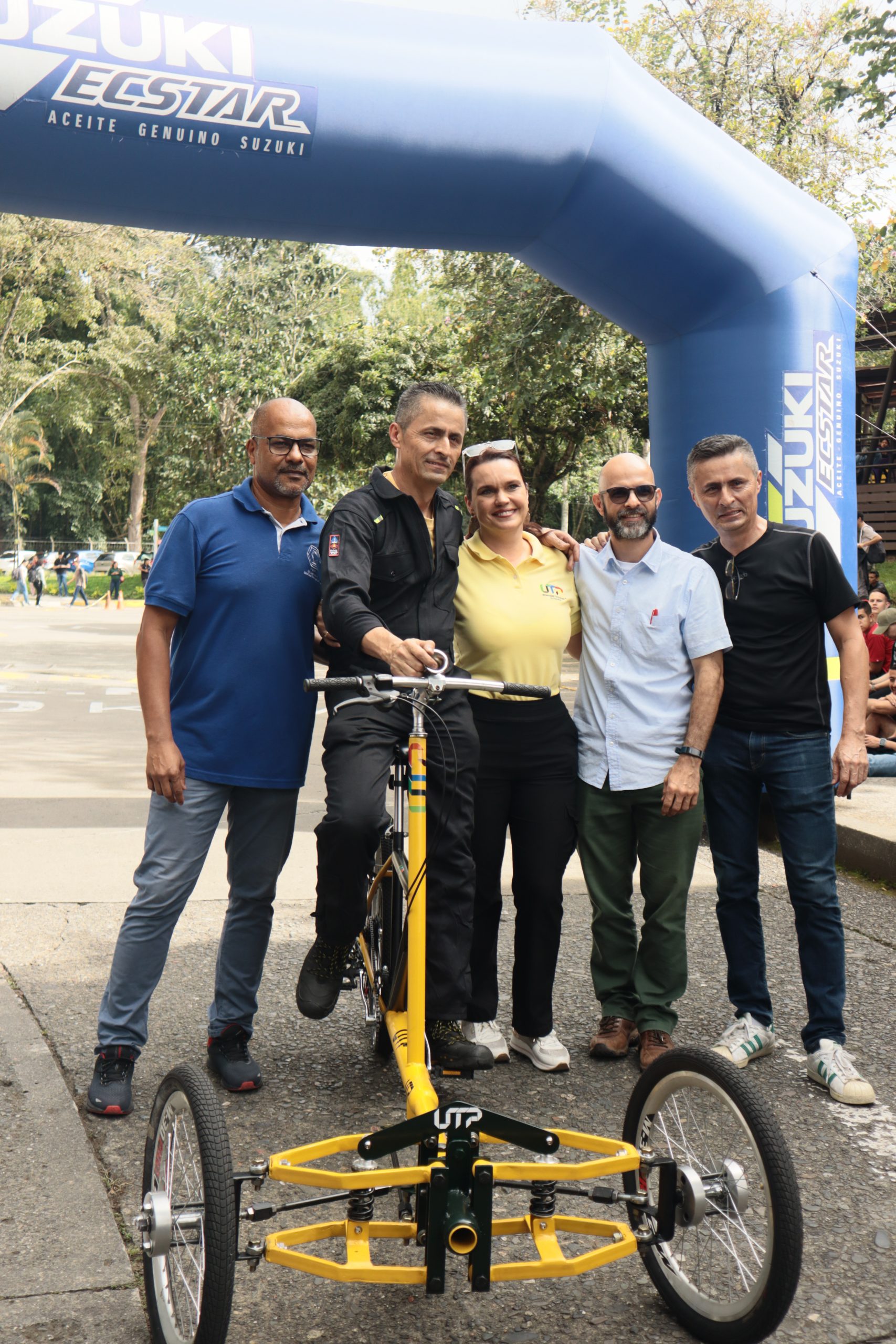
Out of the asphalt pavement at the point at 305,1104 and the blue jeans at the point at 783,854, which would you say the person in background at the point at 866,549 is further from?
the blue jeans at the point at 783,854

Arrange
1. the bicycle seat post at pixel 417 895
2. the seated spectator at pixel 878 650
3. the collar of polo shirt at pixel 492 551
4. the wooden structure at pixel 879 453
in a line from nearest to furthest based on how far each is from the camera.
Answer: the bicycle seat post at pixel 417 895, the collar of polo shirt at pixel 492 551, the seated spectator at pixel 878 650, the wooden structure at pixel 879 453

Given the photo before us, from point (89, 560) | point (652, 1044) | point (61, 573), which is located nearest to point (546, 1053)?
point (652, 1044)

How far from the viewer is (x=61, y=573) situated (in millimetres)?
39781

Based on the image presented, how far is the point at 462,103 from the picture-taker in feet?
18.7

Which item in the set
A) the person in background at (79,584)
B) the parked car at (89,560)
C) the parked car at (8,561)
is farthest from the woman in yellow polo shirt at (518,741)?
the parked car at (89,560)

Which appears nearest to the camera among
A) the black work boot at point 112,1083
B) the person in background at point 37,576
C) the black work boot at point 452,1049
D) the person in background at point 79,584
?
the black work boot at point 452,1049

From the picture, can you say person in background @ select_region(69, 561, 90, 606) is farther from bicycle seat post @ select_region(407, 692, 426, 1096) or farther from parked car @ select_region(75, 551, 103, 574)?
bicycle seat post @ select_region(407, 692, 426, 1096)

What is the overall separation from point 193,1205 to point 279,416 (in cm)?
215

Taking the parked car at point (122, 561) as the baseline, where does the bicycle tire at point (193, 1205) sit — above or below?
below

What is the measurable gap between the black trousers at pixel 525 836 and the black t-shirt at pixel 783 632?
0.58 metres

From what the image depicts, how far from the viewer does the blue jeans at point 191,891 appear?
140 inches

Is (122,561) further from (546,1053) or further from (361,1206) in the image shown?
(361,1206)

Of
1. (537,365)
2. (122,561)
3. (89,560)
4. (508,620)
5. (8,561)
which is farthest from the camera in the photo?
(8,561)

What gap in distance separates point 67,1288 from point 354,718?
4.90ft
